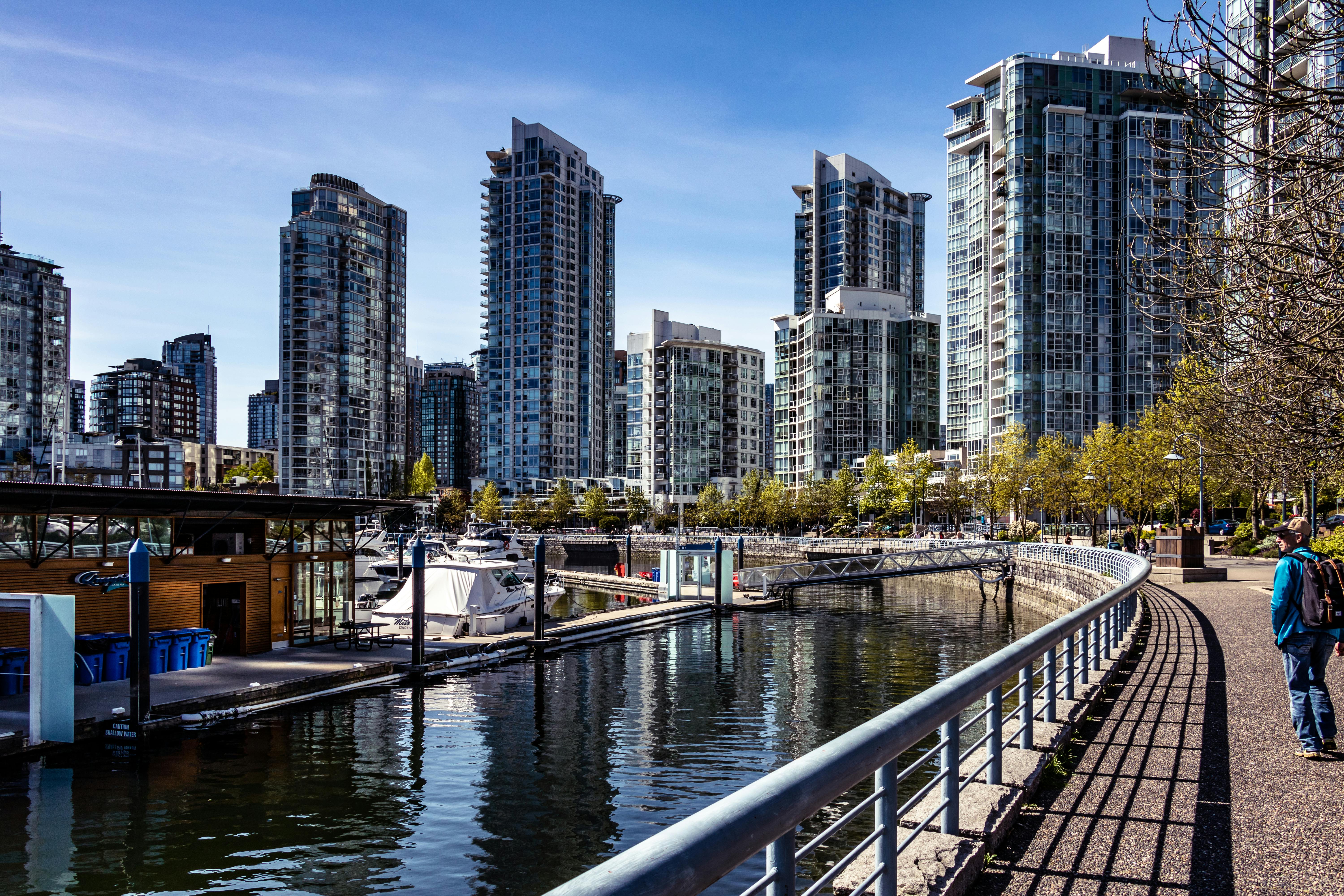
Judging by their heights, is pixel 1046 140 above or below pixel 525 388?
above

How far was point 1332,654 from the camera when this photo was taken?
16031 millimetres

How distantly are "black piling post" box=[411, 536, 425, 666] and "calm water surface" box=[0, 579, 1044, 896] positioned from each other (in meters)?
1.14

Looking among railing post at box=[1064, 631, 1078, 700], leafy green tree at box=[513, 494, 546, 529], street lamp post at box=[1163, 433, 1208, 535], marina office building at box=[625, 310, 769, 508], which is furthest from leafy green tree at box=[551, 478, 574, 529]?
railing post at box=[1064, 631, 1078, 700]

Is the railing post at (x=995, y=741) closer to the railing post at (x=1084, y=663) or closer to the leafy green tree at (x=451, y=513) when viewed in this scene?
the railing post at (x=1084, y=663)

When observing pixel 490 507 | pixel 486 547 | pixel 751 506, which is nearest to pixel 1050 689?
pixel 486 547

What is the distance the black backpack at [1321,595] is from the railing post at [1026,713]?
2670mm

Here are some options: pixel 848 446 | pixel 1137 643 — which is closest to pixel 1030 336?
pixel 848 446

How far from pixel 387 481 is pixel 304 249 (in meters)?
44.1

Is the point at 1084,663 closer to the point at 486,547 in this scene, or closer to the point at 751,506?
the point at 486,547

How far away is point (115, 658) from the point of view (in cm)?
2248

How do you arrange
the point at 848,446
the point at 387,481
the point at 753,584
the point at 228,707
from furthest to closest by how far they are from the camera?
the point at 387,481 < the point at 848,446 < the point at 753,584 < the point at 228,707

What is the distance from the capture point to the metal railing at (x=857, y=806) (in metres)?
2.39

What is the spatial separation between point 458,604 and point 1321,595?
28.2 m

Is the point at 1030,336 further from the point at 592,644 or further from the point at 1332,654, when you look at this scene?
the point at 1332,654
